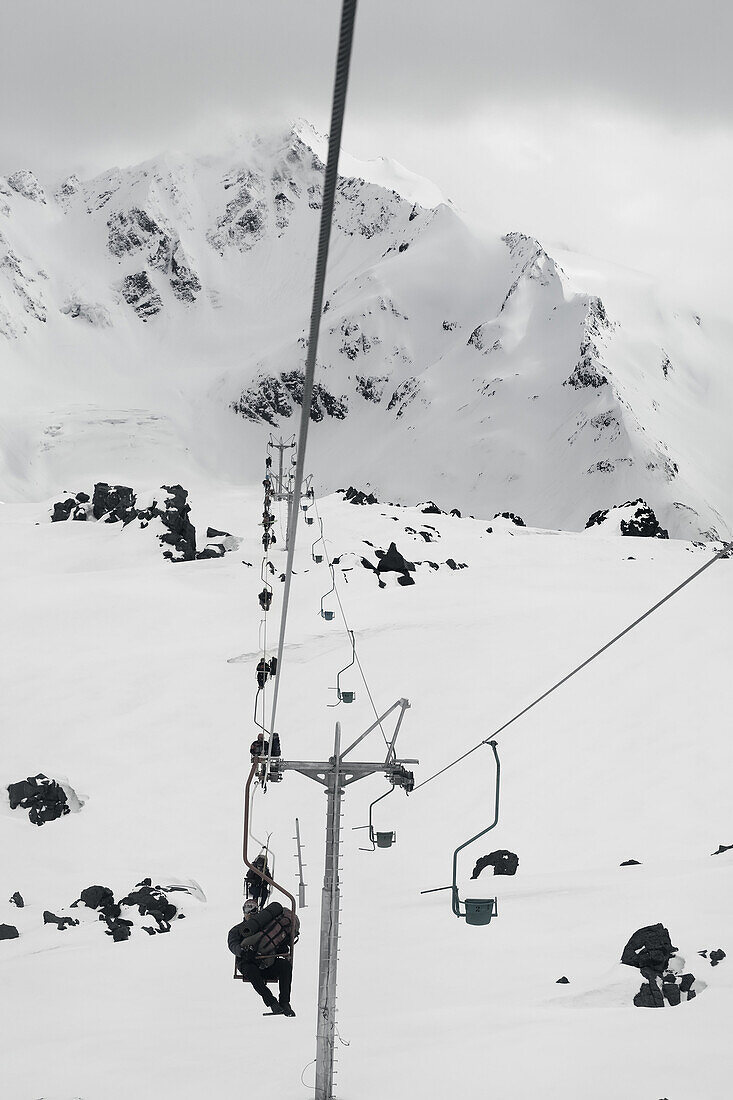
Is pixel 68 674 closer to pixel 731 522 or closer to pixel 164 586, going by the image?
pixel 164 586

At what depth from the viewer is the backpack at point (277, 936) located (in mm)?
9523

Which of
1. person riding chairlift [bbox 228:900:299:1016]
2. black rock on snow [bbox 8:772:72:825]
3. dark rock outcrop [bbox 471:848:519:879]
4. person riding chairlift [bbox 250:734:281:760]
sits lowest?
black rock on snow [bbox 8:772:72:825]

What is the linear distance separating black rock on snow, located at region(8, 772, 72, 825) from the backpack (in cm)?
1829

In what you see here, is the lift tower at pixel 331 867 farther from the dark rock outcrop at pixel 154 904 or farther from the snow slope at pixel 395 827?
the dark rock outcrop at pixel 154 904

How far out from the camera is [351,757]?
29906 mm

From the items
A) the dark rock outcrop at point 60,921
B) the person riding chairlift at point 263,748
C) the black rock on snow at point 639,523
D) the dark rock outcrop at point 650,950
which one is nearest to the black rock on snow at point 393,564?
the dark rock outcrop at point 60,921

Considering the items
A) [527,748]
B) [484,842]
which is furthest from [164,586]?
[484,842]

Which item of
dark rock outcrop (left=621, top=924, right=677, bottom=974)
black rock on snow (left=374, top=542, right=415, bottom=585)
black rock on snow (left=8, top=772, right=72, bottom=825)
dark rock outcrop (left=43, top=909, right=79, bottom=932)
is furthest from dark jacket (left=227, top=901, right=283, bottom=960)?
black rock on snow (left=374, top=542, right=415, bottom=585)

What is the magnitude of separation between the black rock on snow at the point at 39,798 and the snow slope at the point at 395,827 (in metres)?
0.55

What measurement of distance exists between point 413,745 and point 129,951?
1287 cm

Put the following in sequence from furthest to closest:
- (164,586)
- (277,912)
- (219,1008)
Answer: (164,586) → (219,1008) → (277,912)

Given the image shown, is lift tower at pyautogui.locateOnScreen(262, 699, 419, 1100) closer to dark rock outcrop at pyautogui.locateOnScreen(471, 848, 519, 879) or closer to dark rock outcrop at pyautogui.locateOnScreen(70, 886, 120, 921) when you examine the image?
dark rock outcrop at pyautogui.locateOnScreen(471, 848, 519, 879)

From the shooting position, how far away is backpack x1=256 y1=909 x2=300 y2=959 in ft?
31.2

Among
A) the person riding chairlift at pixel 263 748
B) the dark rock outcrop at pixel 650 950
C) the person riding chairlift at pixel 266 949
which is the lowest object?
the dark rock outcrop at pixel 650 950
